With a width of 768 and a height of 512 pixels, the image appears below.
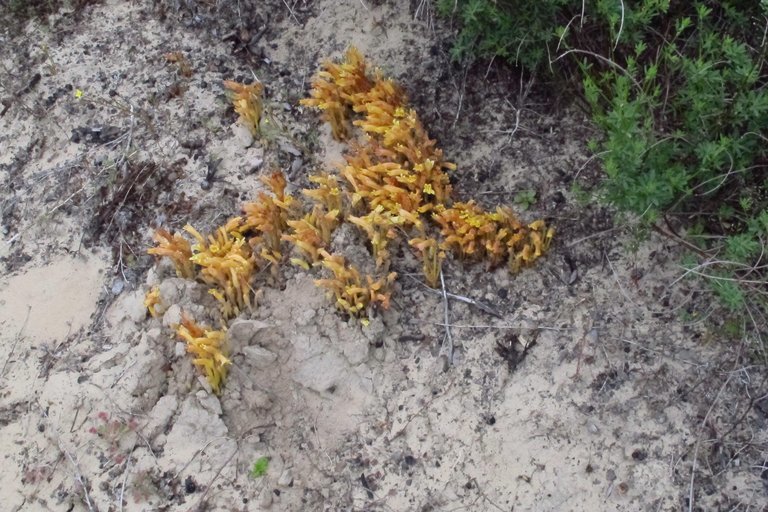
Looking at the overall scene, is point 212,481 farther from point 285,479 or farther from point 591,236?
point 591,236

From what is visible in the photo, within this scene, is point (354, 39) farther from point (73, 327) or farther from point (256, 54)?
point (73, 327)

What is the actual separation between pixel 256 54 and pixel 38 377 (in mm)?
2586

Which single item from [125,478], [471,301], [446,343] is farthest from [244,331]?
[471,301]

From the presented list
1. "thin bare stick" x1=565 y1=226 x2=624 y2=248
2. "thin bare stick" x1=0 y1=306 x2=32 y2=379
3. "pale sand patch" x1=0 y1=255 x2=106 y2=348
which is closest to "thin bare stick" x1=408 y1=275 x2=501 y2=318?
"thin bare stick" x1=565 y1=226 x2=624 y2=248

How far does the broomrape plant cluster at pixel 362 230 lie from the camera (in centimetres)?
418

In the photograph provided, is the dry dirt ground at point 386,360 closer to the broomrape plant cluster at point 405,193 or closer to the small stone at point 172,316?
the small stone at point 172,316

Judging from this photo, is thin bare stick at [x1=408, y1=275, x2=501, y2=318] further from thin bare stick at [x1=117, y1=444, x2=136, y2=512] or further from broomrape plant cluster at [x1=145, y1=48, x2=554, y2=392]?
thin bare stick at [x1=117, y1=444, x2=136, y2=512]

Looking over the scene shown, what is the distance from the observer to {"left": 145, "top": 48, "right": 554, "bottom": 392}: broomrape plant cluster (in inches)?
164

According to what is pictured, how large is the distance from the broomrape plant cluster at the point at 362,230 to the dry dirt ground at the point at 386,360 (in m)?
0.12

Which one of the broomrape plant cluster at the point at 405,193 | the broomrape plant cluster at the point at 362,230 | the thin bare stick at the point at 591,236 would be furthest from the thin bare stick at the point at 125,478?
the thin bare stick at the point at 591,236

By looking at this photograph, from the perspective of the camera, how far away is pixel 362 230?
4438mm

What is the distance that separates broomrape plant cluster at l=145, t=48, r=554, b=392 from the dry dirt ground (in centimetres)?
12

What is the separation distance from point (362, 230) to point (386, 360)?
0.75m

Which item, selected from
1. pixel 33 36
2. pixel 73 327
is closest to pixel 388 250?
pixel 73 327
